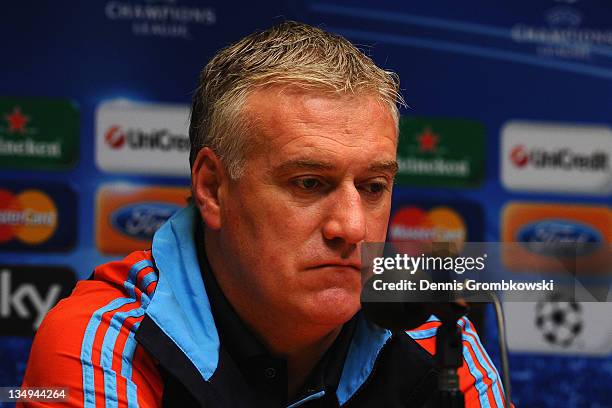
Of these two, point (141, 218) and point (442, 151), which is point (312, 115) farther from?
point (442, 151)

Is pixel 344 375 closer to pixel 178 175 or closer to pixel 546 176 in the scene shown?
pixel 178 175

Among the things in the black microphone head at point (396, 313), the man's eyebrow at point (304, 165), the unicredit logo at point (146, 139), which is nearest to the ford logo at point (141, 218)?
the unicredit logo at point (146, 139)

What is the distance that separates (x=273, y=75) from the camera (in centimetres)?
162

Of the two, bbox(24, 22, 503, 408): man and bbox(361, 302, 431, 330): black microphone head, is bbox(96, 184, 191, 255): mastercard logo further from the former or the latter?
bbox(361, 302, 431, 330): black microphone head

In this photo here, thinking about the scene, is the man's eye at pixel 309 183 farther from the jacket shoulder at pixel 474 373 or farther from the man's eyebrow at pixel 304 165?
the jacket shoulder at pixel 474 373

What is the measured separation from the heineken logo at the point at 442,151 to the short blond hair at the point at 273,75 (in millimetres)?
1360

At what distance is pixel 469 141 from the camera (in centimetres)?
315

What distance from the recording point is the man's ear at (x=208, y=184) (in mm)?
1721

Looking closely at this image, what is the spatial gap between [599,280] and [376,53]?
6.74 feet

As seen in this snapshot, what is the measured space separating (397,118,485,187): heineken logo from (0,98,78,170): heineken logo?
1084 mm

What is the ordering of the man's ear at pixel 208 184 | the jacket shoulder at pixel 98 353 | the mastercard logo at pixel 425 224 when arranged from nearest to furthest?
the jacket shoulder at pixel 98 353 < the man's ear at pixel 208 184 < the mastercard logo at pixel 425 224

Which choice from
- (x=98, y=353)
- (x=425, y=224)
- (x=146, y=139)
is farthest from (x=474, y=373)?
(x=146, y=139)

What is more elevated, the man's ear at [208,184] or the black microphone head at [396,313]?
the man's ear at [208,184]

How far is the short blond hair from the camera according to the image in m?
1.61
